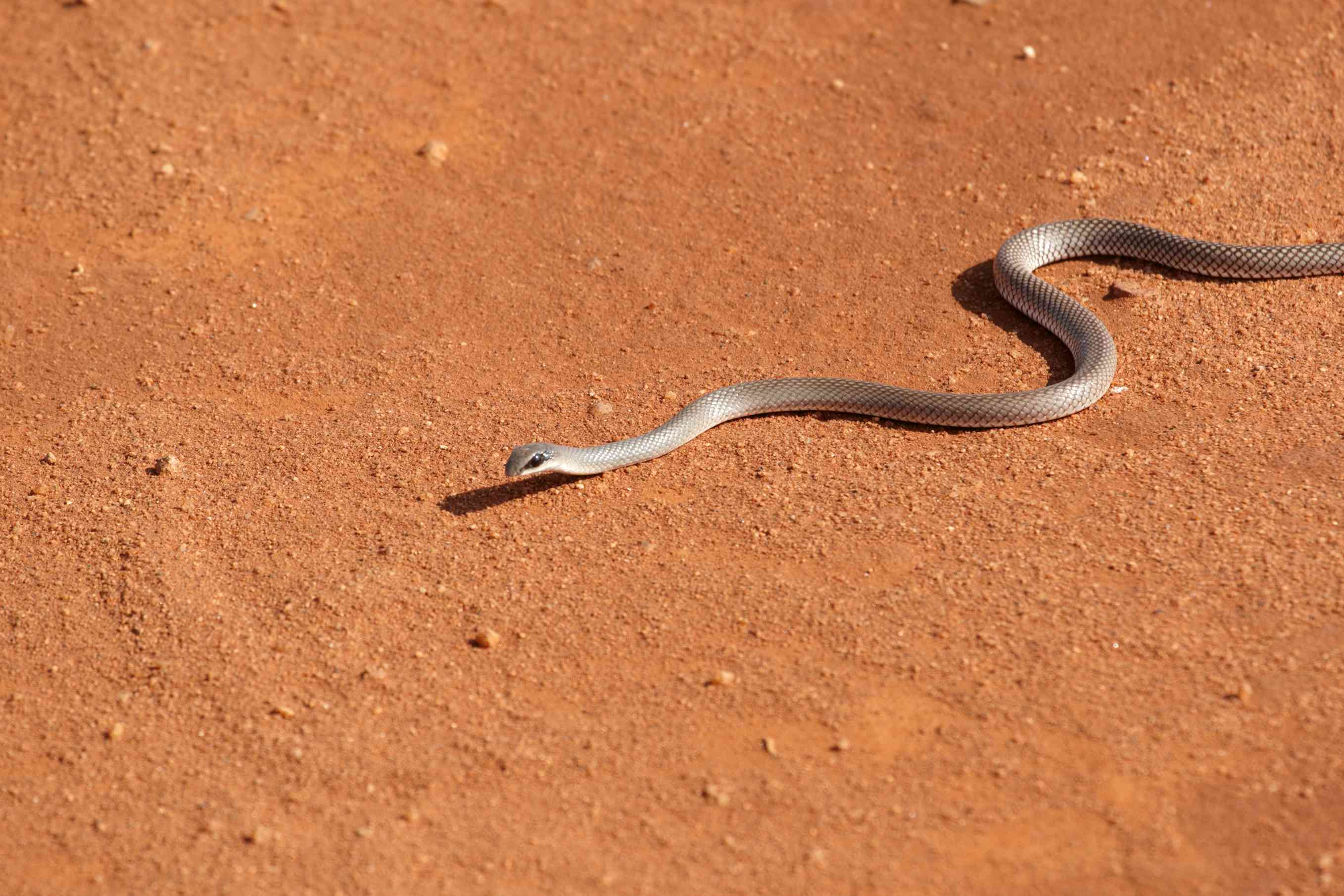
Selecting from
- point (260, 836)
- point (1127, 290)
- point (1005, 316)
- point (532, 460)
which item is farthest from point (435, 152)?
point (260, 836)

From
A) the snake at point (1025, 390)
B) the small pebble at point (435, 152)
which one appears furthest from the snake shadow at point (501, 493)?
the small pebble at point (435, 152)

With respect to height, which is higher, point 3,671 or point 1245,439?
point 1245,439

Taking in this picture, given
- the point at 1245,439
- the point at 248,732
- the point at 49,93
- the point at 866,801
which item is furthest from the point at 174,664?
the point at 49,93

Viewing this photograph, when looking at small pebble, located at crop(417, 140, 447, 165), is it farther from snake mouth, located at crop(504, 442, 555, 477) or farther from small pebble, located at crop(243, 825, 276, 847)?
small pebble, located at crop(243, 825, 276, 847)

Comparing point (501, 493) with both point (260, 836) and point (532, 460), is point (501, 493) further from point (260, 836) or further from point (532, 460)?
point (260, 836)

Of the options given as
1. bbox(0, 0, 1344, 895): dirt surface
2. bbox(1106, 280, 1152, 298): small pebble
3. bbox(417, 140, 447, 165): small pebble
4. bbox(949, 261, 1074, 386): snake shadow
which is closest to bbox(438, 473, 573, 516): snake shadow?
bbox(0, 0, 1344, 895): dirt surface

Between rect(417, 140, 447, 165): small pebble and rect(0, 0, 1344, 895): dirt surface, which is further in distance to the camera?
rect(417, 140, 447, 165): small pebble

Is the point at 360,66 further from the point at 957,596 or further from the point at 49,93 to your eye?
the point at 957,596

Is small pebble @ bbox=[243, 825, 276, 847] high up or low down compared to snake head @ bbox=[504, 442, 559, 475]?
down
